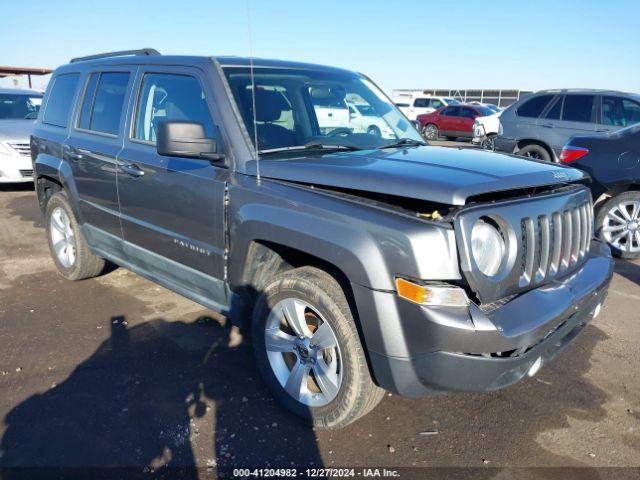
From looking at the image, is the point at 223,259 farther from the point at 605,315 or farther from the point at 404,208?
the point at 605,315

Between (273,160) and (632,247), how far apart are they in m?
4.90

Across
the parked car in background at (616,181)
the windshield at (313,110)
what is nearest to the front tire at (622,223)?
the parked car in background at (616,181)

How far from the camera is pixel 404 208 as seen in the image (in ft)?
7.88

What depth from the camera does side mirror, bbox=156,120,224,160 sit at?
2.78 m

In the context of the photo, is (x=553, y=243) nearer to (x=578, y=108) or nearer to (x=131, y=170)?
(x=131, y=170)

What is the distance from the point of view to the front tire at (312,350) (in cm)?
250

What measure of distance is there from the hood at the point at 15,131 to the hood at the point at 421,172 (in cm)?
797

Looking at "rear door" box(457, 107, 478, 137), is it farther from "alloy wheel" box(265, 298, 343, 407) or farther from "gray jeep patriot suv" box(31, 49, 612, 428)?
"alloy wheel" box(265, 298, 343, 407)

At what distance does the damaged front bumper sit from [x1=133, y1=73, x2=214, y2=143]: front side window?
5.45 feet

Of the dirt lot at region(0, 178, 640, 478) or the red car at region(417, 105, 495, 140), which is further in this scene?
the red car at region(417, 105, 495, 140)

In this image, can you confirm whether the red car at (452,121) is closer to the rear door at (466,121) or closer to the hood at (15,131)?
the rear door at (466,121)

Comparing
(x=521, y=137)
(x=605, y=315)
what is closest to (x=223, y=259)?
(x=605, y=315)

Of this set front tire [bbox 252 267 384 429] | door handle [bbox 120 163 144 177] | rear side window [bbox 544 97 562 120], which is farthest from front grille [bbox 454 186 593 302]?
rear side window [bbox 544 97 562 120]

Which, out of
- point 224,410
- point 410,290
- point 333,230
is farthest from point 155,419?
point 410,290
